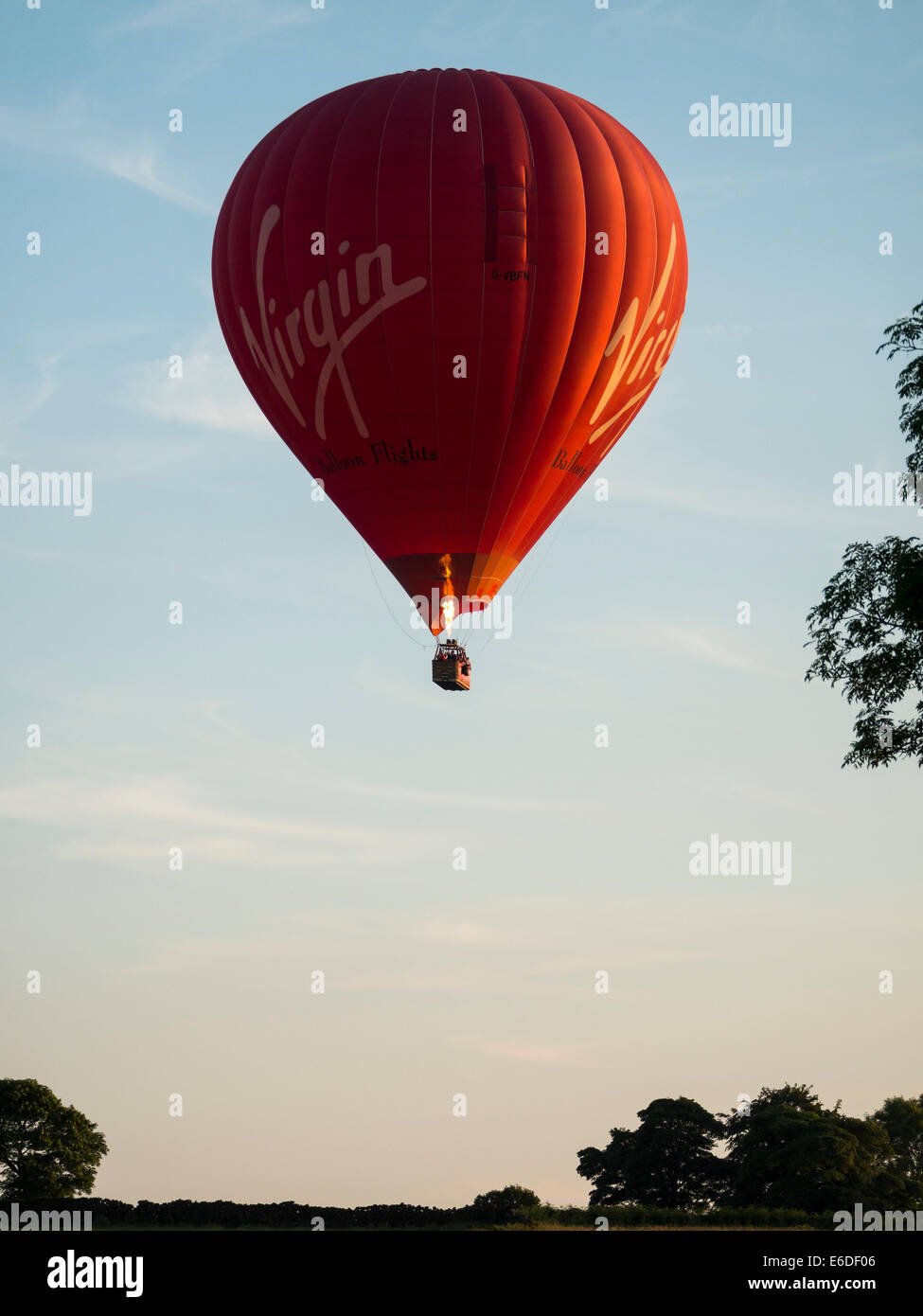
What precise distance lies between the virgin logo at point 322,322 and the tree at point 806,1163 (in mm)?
30315

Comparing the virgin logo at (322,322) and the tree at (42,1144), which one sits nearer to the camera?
the virgin logo at (322,322)

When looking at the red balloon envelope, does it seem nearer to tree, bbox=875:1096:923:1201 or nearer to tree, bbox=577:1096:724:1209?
tree, bbox=577:1096:724:1209

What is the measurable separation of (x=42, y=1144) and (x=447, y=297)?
4424 centimetres

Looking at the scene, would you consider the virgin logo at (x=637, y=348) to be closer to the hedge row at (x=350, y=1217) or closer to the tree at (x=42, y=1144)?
the hedge row at (x=350, y=1217)

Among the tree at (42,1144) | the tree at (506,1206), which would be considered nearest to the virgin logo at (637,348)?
the tree at (506,1206)

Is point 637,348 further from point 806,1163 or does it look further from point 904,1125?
point 904,1125

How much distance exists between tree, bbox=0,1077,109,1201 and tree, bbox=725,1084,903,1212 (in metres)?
25.5

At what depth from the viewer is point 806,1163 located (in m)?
64.2

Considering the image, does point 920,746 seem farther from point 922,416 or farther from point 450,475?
point 450,475

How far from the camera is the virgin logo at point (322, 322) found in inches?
1804

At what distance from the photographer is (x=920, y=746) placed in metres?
35.9
